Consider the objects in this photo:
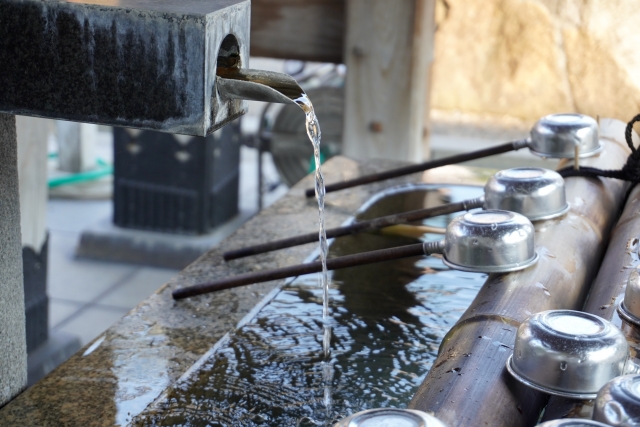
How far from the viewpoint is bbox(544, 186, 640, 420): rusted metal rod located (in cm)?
112

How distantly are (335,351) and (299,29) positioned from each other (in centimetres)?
232

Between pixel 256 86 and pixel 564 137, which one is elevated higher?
pixel 256 86

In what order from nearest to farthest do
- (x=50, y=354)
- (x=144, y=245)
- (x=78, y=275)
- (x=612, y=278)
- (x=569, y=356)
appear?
(x=569, y=356) → (x=612, y=278) → (x=50, y=354) → (x=78, y=275) → (x=144, y=245)

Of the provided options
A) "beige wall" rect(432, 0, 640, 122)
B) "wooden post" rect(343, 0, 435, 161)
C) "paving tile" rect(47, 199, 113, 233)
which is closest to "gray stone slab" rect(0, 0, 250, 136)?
"wooden post" rect(343, 0, 435, 161)

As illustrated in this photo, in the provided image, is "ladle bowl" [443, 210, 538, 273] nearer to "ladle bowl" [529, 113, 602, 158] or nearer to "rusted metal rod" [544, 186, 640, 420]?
"rusted metal rod" [544, 186, 640, 420]

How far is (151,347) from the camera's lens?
1579mm

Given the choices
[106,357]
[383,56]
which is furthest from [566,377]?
[383,56]

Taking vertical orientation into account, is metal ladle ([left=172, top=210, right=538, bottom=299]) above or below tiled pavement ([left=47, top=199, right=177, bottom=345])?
above

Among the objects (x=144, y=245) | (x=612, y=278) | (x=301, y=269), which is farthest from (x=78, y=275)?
(x=612, y=278)

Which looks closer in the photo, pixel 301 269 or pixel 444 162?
pixel 301 269

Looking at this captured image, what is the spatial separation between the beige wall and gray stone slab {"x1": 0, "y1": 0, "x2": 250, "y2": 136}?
440 cm

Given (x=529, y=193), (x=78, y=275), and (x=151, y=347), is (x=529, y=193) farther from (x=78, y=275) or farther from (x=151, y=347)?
(x=78, y=275)

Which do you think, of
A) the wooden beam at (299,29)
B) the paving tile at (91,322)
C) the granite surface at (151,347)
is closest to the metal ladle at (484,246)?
the granite surface at (151,347)

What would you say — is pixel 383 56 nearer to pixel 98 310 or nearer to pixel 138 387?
pixel 98 310
